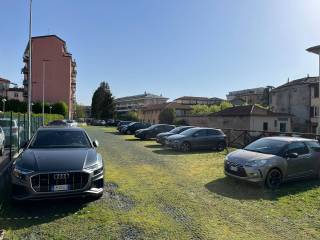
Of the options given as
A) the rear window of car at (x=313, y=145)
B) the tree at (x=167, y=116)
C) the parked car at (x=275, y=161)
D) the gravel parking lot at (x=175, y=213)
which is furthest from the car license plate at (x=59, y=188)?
the tree at (x=167, y=116)

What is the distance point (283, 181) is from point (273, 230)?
13.5 ft

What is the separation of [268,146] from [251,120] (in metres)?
32.2

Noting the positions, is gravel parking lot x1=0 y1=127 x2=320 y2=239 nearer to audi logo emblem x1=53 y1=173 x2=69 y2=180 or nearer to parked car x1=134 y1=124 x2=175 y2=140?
audi logo emblem x1=53 y1=173 x2=69 y2=180

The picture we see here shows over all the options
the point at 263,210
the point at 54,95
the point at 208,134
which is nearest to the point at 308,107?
the point at 208,134

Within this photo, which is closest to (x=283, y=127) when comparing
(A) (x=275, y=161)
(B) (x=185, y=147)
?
(B) (x=185, y=147)

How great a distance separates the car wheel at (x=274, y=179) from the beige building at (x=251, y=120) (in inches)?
1296

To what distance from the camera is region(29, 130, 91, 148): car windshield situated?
8.43 m

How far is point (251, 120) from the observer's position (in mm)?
41969

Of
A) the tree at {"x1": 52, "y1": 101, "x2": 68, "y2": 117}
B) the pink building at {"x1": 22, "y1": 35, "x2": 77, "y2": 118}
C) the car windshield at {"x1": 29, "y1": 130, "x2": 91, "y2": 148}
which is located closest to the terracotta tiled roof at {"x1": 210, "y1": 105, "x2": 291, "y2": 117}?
the car windshield at {"x1": 29, "y1": 130, "x2": 91, "y2": 148}

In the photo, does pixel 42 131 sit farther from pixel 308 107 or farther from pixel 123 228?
pixel 308 107

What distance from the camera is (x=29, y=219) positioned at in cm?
641

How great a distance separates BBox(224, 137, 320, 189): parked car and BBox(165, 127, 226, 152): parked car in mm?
8159

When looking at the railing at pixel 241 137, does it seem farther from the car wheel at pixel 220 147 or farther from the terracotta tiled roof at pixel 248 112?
the terracotta tiled roof at pixel 248 112

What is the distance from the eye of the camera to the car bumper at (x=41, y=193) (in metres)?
6.59
